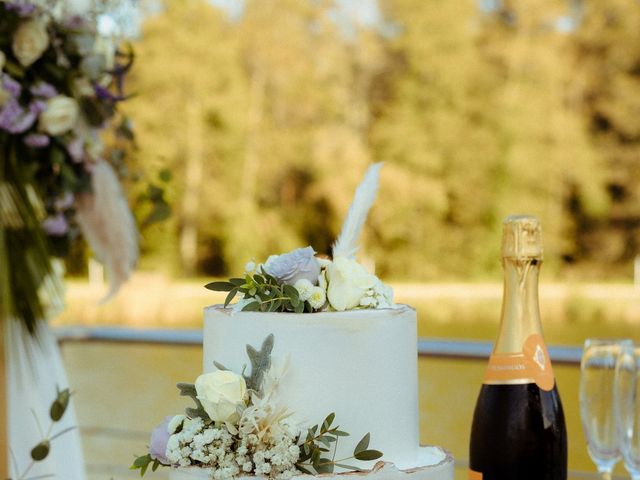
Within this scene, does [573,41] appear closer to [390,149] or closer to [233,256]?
[390,149]

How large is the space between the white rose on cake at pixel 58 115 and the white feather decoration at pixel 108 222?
135 mm

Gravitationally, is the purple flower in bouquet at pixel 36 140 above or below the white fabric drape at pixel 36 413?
above

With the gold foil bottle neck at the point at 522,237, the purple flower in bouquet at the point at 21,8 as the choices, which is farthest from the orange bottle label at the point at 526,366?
the purple flower in bouquet at the point at 21,8

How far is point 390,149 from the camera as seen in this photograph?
16.2m

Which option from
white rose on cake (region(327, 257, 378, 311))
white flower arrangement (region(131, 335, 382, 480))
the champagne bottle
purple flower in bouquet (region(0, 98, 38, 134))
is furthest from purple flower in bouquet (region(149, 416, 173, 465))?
purple flower in bouquet (region(0, 98, 38, 134))

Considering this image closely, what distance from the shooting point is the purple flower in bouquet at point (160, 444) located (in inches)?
37.5

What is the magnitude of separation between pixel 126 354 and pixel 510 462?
15912mm

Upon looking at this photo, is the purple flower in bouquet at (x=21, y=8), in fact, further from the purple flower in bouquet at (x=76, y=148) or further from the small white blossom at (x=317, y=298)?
the small white blossom at (x=317, y=298)

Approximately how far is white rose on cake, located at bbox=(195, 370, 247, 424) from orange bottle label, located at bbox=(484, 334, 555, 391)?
372mm

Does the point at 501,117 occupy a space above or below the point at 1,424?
above

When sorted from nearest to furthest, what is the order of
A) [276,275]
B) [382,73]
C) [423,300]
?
[276,275] < [423,300] < [382,73]

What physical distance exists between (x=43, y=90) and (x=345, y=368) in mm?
1001

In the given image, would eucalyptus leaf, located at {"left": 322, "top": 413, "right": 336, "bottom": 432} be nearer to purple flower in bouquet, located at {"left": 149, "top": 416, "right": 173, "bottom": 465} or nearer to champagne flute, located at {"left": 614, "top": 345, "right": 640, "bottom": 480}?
purple flower in bouquet, located at {"left": 149, "top": 416, "right": 173, "bottom": 465}

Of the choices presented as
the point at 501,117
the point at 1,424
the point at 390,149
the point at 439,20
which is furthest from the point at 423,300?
the point at 1,424
